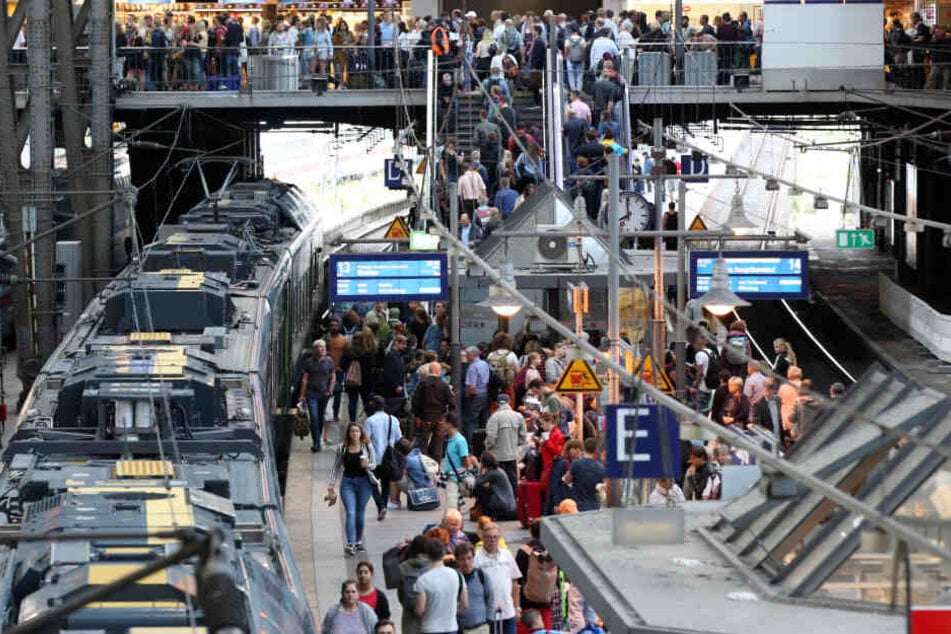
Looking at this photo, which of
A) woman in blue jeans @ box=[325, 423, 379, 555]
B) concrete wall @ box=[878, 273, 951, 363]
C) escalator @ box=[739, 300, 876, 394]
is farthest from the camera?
escalator @ box=[739, 300, 876, 394]

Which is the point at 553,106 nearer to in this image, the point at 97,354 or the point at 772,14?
the point at 772,14

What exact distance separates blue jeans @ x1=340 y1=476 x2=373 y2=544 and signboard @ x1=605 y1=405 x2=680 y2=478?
7.73 m

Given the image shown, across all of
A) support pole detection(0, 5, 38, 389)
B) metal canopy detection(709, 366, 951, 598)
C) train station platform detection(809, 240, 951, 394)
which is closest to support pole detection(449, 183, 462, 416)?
train station platform detection(809, 240, 951, 394)

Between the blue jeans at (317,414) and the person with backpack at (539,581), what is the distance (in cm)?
1027

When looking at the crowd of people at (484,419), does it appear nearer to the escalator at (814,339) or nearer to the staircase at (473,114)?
the escalator at (814,339)

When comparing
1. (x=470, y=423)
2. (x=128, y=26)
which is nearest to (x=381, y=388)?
(x=470, y=423)

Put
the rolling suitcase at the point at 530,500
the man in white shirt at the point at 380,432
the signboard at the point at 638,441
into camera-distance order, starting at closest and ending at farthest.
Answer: the signboard at the point at 638,441
the rolling suitcase at the point at 530,500
the man in white shirt at the point at 380,432

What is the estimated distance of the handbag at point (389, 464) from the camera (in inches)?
969

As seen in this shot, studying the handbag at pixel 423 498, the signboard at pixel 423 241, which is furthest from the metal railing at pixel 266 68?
the handbag at pixel 423 498

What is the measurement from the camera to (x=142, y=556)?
13.0 meters

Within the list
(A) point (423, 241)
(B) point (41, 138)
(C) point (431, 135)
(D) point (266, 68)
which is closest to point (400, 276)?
(A) point (423, 241)

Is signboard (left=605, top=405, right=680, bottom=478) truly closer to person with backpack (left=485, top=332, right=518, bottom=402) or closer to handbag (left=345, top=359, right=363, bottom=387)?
person with backpack (left=485, top=332, right=518, bottom=402)

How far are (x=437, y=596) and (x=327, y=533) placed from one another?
753cm

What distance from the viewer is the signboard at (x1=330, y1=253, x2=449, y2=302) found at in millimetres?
29953
